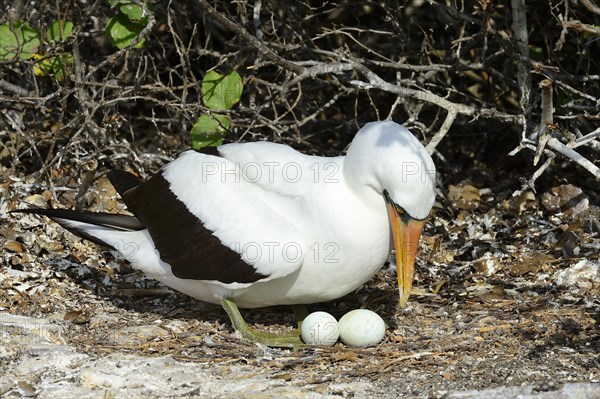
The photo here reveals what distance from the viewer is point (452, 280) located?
6012 mm

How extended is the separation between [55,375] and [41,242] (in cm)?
208

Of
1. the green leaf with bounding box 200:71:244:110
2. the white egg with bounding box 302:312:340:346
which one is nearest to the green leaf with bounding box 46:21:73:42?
the green leaf with bounding box 200:71:244:110

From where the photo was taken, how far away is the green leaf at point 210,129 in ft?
21.5

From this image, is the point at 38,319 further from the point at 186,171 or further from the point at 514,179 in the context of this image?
the point at 514,179

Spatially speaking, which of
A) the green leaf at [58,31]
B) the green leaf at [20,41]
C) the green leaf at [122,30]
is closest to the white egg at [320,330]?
the green leaf at [122,30]

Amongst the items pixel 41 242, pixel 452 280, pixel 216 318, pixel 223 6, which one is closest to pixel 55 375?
pixel 216 318

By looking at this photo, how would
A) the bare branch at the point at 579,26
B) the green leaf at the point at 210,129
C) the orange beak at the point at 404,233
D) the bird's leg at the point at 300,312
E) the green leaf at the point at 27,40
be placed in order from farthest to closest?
the green leaf at the point at 27,40 → the green leaf at the point at 210,129 → the bird's leg at the point at 300,312 → the bare branch at the point at 579,26 → the orange beak at the point at 404,233

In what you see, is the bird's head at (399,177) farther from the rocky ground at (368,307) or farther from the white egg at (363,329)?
the rocky ground at (368,307)

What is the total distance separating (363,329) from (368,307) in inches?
25.1

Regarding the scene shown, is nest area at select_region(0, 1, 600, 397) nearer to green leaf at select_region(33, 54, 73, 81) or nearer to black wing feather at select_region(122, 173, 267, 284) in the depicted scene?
green leaf at select_region(33, 54, 73, 81)

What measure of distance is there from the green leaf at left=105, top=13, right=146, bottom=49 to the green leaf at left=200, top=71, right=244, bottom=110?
523mm

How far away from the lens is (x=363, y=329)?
5.04 meters

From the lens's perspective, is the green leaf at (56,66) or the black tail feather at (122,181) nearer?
the black tail feather at (122,181)

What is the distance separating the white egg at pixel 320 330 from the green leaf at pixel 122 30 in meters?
2.41
